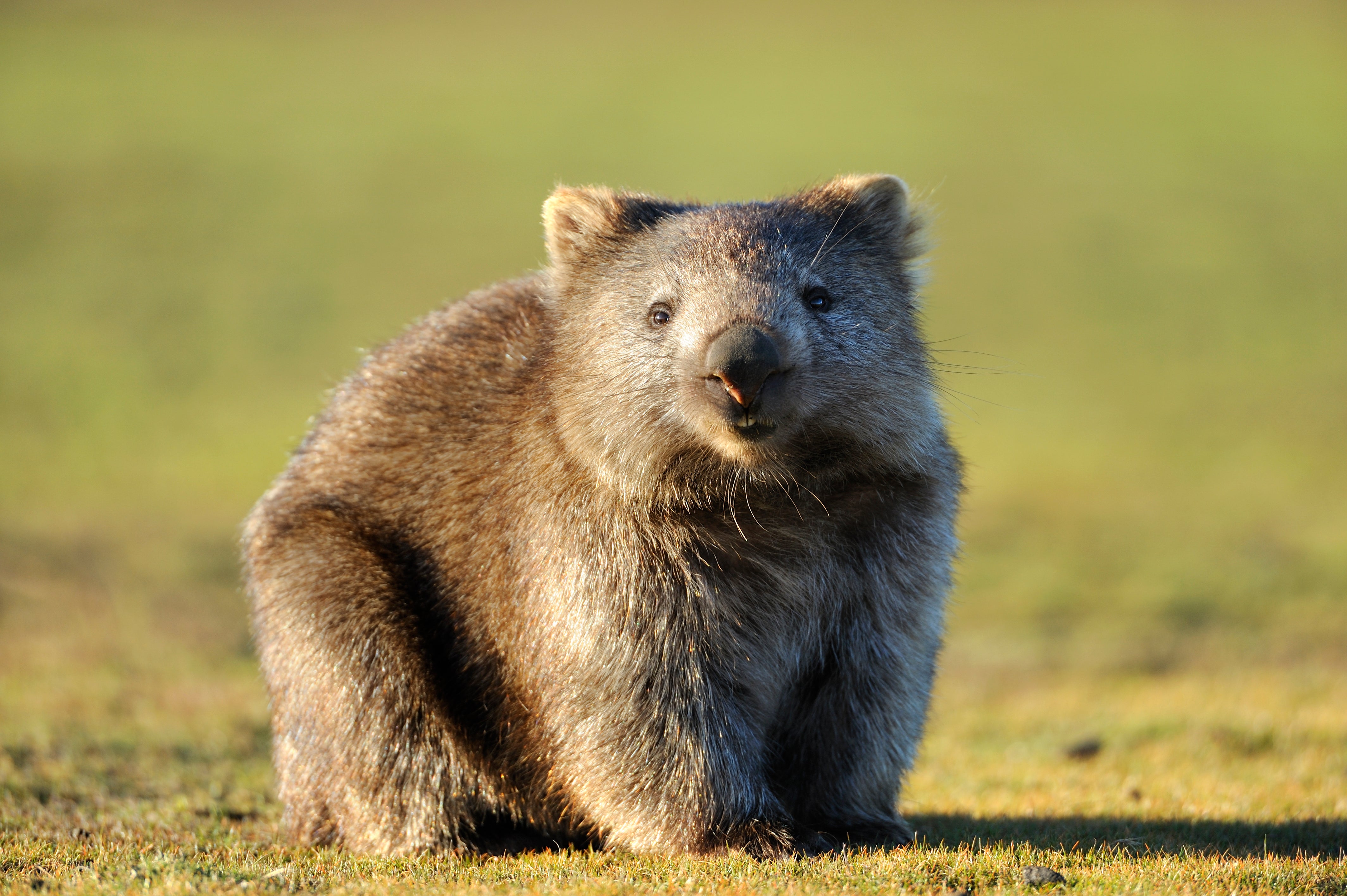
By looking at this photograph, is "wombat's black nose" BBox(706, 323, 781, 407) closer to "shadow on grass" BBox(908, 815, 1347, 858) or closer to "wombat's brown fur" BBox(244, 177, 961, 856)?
"wombat's brown fur" BBox(244, 177, 961, 856)

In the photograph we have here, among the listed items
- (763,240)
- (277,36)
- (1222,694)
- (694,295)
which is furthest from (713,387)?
(277,36)

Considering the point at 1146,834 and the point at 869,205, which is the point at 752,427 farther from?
the point at 1146,834

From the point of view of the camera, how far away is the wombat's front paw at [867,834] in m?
6.84

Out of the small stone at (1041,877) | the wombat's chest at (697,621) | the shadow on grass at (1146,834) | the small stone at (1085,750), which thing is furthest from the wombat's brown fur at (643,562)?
the small stone at (1085,750)

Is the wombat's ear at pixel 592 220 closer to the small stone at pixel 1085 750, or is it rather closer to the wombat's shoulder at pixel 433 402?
the wombat's shoulder at pixel 433 402

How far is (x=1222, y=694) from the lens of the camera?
500 inches

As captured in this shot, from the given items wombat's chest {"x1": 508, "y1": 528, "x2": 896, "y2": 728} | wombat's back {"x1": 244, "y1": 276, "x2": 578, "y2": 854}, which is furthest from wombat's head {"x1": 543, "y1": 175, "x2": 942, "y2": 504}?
wombat's back {"x1": 244, "y1": 276, "x2": 578, "y2": 854}

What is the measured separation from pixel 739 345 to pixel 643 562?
1.31 metres

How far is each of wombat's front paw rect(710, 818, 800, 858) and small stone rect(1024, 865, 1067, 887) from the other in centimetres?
108

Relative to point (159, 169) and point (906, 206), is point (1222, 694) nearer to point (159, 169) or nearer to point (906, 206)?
point (906, 206)

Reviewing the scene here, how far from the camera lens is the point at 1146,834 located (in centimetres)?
743

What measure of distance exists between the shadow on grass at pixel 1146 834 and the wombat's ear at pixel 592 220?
358 centimetres

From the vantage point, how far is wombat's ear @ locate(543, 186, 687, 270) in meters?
7.09

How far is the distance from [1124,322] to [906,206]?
3439 cm
